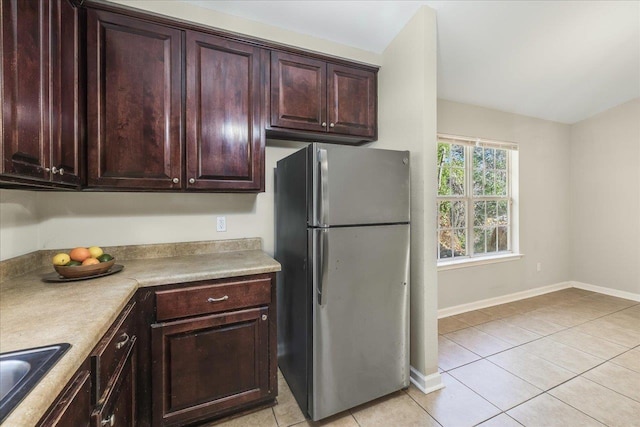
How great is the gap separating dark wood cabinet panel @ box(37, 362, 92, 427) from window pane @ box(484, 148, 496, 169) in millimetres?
4093

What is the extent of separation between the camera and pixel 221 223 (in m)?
2.17

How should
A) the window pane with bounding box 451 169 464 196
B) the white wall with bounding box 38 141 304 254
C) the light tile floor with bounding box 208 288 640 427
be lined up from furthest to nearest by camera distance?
1. the window pane with bounding box 451 169 464 196
2. the white wall with bounding box 38 141 304 254
3. the light tile floor with bounding box 208 288 640 427

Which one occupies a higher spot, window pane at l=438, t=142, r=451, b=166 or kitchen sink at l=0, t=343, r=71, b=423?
window pane at l=438, t=142, r=451, b=166

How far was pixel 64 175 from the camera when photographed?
1.34m

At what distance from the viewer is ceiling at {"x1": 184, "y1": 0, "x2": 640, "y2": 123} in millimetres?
1969

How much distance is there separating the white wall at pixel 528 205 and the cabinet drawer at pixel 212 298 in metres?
2.26

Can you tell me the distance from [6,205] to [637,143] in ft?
19.9

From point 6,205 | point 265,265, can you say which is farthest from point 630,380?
point 6,205

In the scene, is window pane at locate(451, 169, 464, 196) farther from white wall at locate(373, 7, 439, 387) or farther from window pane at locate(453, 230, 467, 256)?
white wall at locate(373, 7, 439, 387)

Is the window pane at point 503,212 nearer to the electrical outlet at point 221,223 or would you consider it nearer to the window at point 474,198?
the window at point 474,198

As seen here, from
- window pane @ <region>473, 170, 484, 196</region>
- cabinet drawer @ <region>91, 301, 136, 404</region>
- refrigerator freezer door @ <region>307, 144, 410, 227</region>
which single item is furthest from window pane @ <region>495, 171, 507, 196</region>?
cabinet drawer @ <region>91, 301, 136, 404</region>

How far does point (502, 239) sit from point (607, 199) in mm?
1619

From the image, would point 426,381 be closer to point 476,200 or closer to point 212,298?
point 212,298

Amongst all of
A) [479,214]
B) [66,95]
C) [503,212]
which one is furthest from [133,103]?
[503,212]
